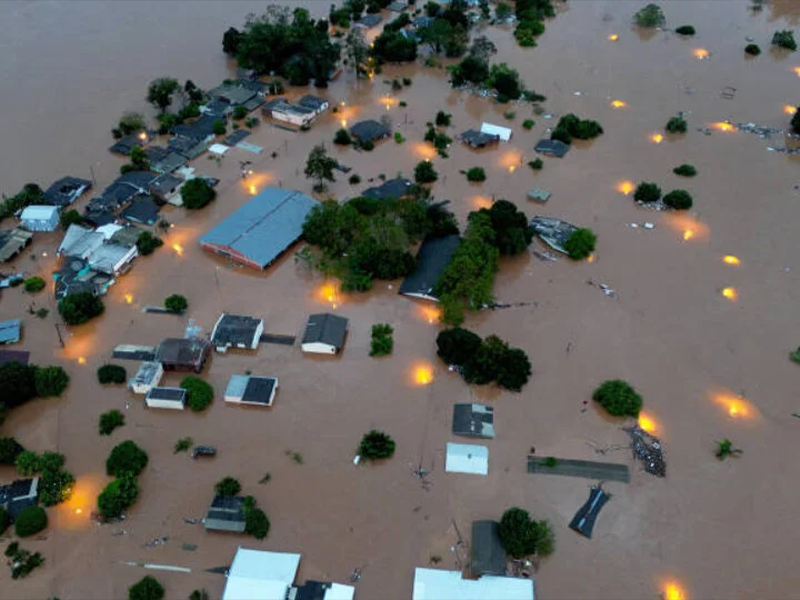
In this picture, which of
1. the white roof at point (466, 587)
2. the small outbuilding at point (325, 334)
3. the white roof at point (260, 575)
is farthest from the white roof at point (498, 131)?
the white roof at point (260, 575)

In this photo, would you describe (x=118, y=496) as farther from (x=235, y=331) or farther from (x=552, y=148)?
(x=552, y=148)

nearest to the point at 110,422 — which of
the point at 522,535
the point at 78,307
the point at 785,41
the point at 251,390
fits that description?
the point at 251,390

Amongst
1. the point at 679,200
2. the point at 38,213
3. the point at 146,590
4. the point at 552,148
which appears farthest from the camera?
the point at 552,148

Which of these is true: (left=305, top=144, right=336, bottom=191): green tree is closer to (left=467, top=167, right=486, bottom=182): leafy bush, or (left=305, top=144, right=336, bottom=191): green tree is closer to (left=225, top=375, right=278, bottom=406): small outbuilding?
(left=467, top=167, right=486, bottom=182): leafy bush

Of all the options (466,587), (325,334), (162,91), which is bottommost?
(466,587)

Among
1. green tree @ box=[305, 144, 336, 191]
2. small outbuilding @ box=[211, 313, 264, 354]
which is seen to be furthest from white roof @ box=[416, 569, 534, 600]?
green tree @ box=[305, 144, 336, 191]

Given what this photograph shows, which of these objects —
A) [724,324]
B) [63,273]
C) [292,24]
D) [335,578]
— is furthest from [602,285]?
[292,24]
